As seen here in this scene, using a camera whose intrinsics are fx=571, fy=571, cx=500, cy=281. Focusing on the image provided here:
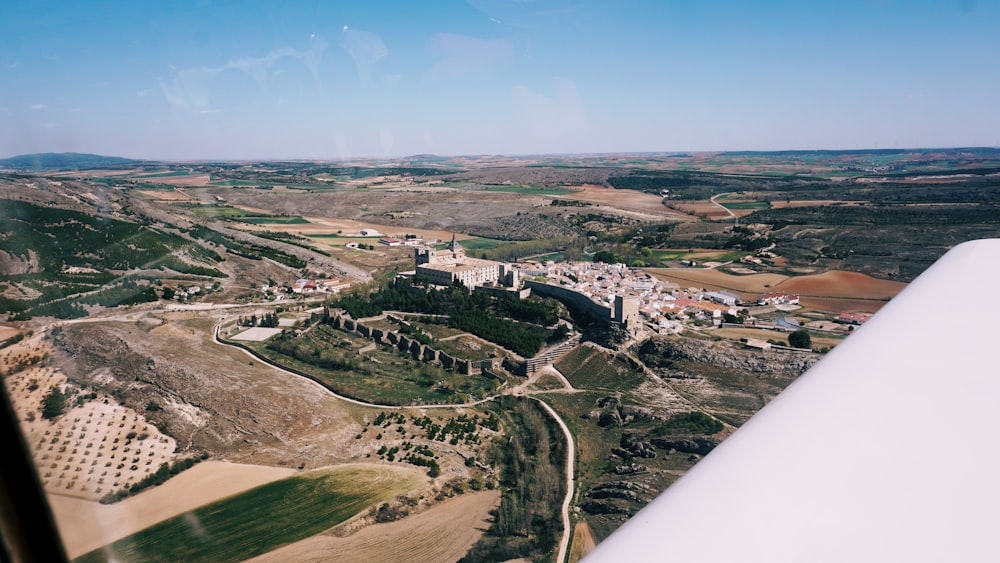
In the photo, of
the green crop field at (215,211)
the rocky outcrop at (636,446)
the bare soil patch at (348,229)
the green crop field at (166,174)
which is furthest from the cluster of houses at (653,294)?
the green crop field at (166,174)

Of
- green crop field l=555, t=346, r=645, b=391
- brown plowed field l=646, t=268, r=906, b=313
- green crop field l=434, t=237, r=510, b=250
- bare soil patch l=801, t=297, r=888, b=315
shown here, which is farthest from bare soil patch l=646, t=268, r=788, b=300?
green crop field l=434, t=237, r=510, b=250

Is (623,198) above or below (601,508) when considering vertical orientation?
above

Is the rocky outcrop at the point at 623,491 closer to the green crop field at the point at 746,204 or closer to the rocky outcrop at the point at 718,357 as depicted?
the rocky outcrop at the point at 718,357

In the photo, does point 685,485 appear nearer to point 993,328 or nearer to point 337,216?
point 993,328

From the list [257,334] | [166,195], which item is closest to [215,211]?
[166,195]

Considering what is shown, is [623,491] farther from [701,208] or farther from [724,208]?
[724,208]

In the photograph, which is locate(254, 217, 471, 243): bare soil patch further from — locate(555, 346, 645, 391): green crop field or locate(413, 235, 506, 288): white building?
locate(555, 346, 645, 391): green crop field
